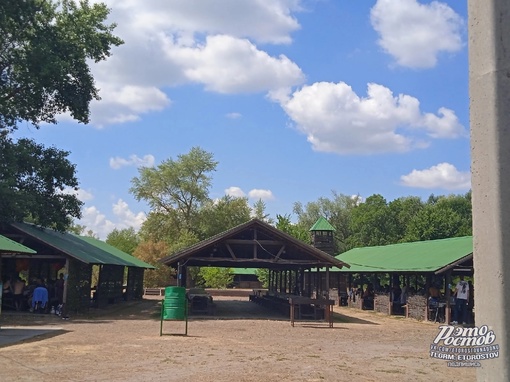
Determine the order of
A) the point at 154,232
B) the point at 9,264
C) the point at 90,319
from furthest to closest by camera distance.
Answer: the point at 154,232, the point at 9,264, the point at 90,319

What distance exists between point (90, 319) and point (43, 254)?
11.2 ft

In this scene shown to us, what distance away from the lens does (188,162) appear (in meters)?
60.0

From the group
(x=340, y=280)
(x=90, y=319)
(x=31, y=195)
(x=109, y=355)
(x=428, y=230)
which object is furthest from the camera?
(x=428, y=230)

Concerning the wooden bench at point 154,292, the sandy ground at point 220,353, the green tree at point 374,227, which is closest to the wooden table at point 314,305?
the sandy ground at point 220,353

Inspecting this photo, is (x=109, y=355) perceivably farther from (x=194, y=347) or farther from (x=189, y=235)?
(x=189, y=235)

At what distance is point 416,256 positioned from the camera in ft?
84.8

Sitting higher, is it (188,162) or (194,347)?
(188,162)

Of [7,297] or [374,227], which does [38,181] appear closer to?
[7,297]

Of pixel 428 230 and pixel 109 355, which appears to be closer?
pixel 109 355

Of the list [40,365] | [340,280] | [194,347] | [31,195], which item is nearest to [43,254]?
[31,195]

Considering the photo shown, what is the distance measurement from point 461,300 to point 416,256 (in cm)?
600

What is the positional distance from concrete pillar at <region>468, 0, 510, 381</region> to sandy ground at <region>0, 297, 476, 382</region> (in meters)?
7.24

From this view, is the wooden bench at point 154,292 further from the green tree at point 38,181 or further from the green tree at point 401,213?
the green tree at point 401,213

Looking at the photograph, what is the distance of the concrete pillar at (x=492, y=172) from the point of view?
2398 mm
